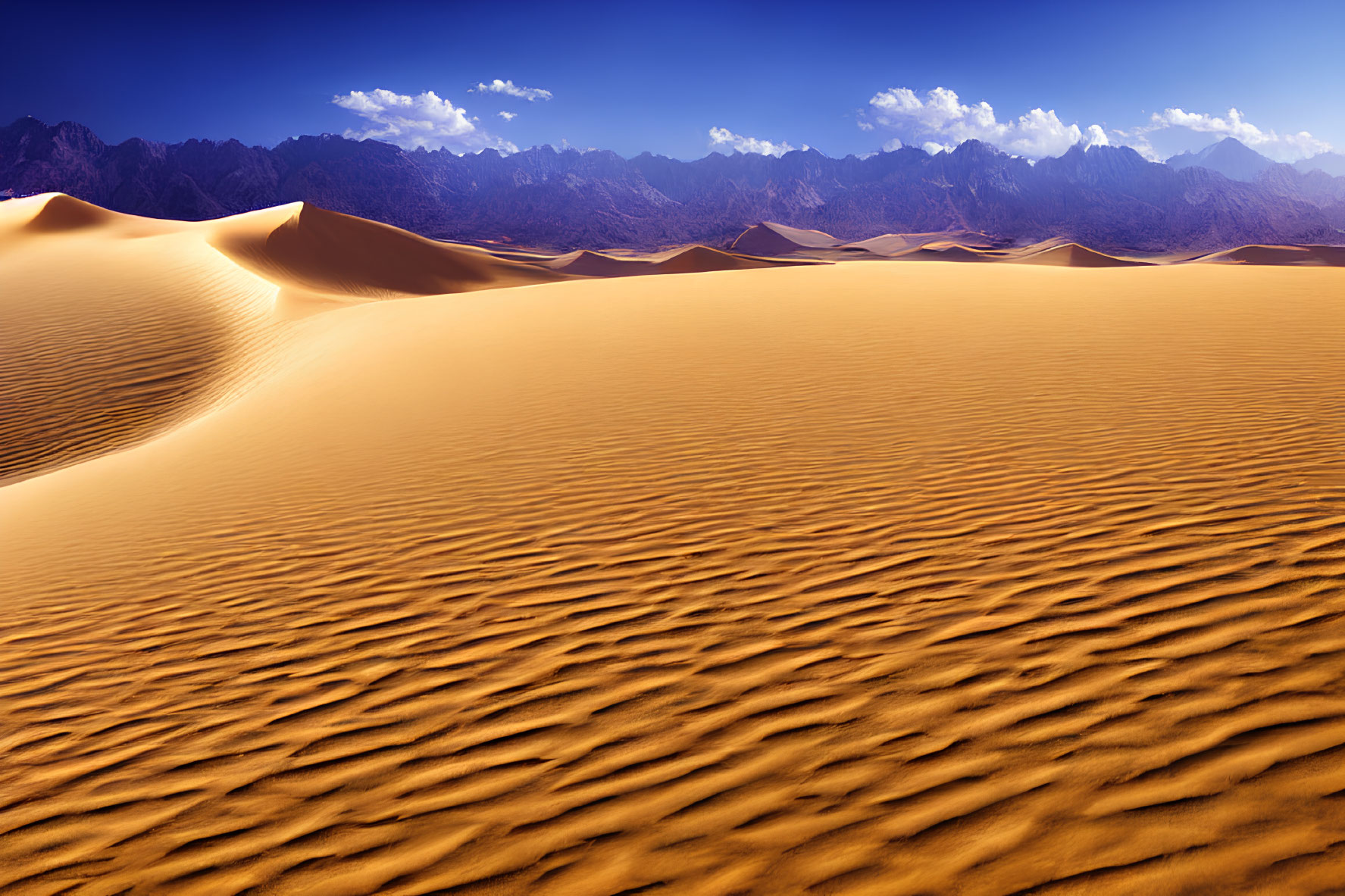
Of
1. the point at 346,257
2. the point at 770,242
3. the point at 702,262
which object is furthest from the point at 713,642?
the point at 770,242

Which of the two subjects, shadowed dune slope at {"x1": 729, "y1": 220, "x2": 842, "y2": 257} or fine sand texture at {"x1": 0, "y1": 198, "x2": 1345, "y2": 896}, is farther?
shadowed dune slope at {"x1": 729, "y1": 220, "x2": 842, "y2": 257}

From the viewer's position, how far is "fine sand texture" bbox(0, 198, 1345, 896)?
7.41ft

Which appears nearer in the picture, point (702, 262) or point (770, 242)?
point (702, 262)

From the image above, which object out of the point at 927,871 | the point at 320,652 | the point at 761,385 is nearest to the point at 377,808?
the point at 320,652

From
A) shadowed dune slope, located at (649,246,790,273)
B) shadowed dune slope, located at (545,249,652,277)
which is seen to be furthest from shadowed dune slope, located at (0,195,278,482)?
shadowed dune slope, located at (545,249,652,277)

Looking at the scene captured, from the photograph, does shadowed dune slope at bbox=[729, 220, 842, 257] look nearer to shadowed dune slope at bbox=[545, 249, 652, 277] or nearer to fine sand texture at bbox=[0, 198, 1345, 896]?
shadowed dune slope at bbox=[545, 249, 652, 277]

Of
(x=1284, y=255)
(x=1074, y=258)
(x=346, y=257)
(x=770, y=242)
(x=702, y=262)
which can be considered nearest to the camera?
(x=346, y=257)

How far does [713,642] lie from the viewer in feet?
11.2

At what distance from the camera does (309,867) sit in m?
2.37

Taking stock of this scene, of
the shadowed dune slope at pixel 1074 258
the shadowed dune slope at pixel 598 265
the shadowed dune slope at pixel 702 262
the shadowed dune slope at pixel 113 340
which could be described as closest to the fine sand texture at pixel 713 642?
the shadowed dune slope at pixel 113 340

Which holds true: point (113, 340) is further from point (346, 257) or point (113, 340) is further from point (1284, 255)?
point (1284, 255)

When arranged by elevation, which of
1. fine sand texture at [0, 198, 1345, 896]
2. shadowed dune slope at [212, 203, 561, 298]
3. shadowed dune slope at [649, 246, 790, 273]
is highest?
shadowed dune slope at [649, 246, 790, 273]

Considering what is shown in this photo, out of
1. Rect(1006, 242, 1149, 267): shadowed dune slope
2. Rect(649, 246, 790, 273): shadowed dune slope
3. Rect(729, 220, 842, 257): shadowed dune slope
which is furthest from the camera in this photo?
Rect(729, 220, 842, 257): shadowed dune slope

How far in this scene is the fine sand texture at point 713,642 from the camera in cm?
226
